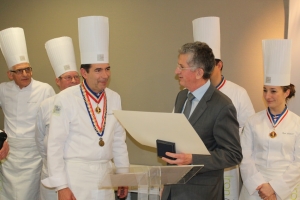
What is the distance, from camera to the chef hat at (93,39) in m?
2.38

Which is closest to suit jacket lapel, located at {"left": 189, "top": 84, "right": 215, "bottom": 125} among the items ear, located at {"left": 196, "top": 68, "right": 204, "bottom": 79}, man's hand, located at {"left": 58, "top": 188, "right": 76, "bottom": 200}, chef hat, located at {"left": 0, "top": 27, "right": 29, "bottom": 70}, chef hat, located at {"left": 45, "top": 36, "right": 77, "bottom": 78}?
ear, located at {"left": 196, "top": 68, "right": 204, "bottom": 79}

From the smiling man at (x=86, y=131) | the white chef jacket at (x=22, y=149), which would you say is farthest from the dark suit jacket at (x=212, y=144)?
the white chef jacket at (x=22, y=149)

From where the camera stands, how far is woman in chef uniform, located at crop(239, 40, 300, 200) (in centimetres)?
239

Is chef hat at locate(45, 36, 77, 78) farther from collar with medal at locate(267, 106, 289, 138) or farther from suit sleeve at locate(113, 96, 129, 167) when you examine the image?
collar with medal at locate(267, 106, 289, 138)

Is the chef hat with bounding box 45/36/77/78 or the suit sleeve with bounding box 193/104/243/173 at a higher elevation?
the chef hat with bounding box 45/36/77/78

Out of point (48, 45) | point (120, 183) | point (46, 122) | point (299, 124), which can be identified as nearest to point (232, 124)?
point (120, 183)

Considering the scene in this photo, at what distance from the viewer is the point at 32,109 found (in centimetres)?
332

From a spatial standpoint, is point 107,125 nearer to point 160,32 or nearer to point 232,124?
point 232,124

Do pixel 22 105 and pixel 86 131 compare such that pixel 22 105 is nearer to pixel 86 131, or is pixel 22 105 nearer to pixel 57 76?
pixel 57 76

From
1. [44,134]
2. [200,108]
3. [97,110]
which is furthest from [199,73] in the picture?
[44,134]

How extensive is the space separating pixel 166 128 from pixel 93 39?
0.98 metres

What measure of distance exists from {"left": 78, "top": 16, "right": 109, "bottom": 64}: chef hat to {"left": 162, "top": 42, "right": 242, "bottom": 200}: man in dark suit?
0.62 m

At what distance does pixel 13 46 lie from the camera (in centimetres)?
333

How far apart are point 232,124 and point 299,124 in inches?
31.6
